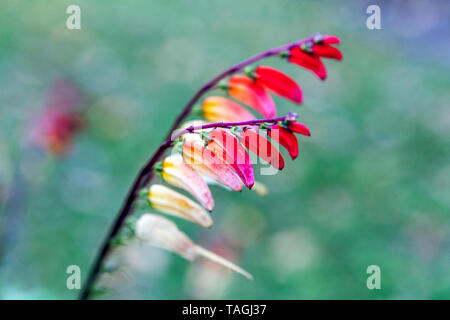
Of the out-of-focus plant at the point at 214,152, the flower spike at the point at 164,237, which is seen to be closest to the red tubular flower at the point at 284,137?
the out-of-focus plant at the point at 214,152

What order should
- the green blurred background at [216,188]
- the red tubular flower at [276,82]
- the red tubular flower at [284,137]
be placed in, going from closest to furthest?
the red tubular flower at [284,137] → the red tubular flower at [276,82] → the green blurred background at [216,188]

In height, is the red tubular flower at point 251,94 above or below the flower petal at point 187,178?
above

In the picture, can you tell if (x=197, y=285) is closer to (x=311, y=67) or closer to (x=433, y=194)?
(x=311, y=67)

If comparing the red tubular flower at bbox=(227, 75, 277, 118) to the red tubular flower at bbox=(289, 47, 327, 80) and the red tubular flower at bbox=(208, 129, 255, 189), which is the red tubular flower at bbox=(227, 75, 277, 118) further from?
the red tubular flower at bbox=(208, 129, 255, 189)

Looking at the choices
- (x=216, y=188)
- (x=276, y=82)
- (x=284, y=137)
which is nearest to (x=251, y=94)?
(x=276, y=82)

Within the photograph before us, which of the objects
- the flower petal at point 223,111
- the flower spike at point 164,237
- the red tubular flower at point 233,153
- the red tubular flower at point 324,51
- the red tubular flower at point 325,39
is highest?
the red tubular flower at point 325,39

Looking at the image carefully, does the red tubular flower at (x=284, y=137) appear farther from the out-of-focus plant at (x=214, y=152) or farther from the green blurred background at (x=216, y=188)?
the green blurred background at (x=216, y=188)
